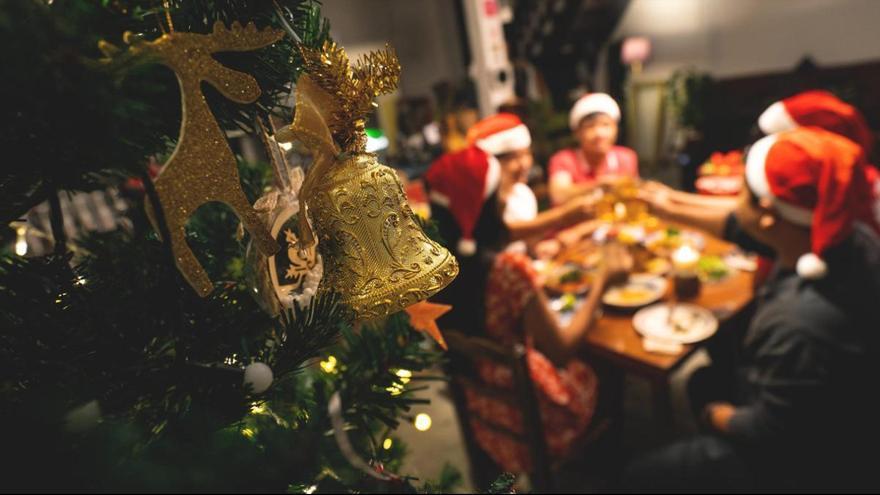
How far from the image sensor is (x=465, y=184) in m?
2.18

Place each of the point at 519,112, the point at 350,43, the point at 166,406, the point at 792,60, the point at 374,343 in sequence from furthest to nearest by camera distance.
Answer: the point at 350,43 → the point at 792,60 → the point at 519,112 → the point at 374,343 → the point at 166,406

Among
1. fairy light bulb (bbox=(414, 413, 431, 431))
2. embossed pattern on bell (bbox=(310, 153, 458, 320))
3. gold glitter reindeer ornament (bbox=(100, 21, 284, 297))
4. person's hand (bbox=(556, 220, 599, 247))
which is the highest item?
gold glitter reindeer ornament (bbox=(100, 21, 284, 297))

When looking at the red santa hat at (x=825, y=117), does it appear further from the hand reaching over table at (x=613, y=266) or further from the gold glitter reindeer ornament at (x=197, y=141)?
the gold glitter reindeer ornament at (x=197, y=141)

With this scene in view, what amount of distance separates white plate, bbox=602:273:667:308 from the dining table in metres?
0.04

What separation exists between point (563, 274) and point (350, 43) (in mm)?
7612

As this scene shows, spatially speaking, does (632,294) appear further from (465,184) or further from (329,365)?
(329,365)

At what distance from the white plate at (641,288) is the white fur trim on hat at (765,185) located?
73 centimetres

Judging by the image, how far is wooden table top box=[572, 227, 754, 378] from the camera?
6.58 feet

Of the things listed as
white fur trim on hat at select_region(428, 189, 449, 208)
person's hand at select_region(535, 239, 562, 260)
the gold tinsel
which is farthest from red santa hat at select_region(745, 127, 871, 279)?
the gold tinsel

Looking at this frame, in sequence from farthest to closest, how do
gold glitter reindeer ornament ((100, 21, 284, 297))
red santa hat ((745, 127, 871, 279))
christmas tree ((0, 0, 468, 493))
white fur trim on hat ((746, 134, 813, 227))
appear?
white fur trim on hat ((746, 134, 813, 227)), red santa hat ((745, 127, 871, 279)), gold glitter reindeer ornament ((100, 21, 284, 297)), christmas tree ((0, 0, 468, 493))

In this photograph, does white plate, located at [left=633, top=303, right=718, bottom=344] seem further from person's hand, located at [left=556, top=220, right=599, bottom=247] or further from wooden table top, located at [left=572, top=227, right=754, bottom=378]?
person's hand, located at [left=556, top=220, right=599, bottom=247]

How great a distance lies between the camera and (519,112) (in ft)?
15.1

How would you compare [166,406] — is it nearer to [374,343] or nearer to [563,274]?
[374,343]

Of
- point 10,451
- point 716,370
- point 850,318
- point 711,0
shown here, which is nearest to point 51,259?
point 10,451
